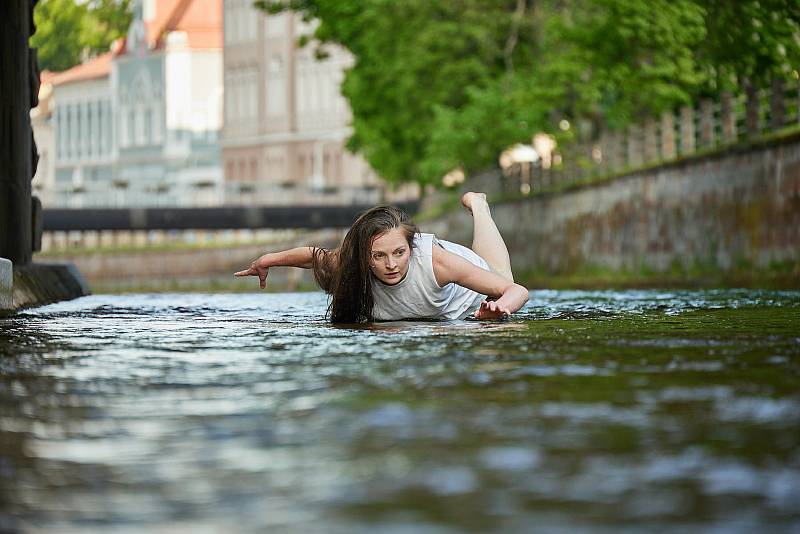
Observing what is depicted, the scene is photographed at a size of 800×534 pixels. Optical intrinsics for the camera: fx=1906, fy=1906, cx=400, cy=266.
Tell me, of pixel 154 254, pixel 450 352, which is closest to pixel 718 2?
pixel 450 352

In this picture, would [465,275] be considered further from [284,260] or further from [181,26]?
[181,26]

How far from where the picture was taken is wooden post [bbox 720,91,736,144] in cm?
3095

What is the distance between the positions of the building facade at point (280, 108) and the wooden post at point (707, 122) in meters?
64.6

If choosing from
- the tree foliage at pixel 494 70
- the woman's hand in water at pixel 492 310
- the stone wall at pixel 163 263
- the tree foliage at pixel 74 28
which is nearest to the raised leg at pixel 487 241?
the woman's hand in water at pixel 492 310

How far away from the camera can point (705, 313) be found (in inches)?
454

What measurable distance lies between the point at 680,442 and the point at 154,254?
87422mm

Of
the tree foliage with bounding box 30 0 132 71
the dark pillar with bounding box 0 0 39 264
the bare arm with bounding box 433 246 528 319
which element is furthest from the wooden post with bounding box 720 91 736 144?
the tree foliage with bounding box 30 0 132 71

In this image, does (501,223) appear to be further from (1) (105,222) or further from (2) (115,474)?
(2) (115,474)

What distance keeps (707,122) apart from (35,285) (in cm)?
1947

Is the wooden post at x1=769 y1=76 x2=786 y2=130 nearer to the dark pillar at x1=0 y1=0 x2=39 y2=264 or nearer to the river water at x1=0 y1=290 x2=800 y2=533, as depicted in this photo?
the dark pillar at x1=0 y1=0 x2=39 y2=264

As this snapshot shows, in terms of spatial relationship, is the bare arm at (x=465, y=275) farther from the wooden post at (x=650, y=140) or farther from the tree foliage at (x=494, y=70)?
the wooden post at (x=650, y=140)

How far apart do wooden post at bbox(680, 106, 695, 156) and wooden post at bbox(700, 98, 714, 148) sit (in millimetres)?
920

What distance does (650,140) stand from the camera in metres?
37.1

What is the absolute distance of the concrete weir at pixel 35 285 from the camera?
12938 millimetres
